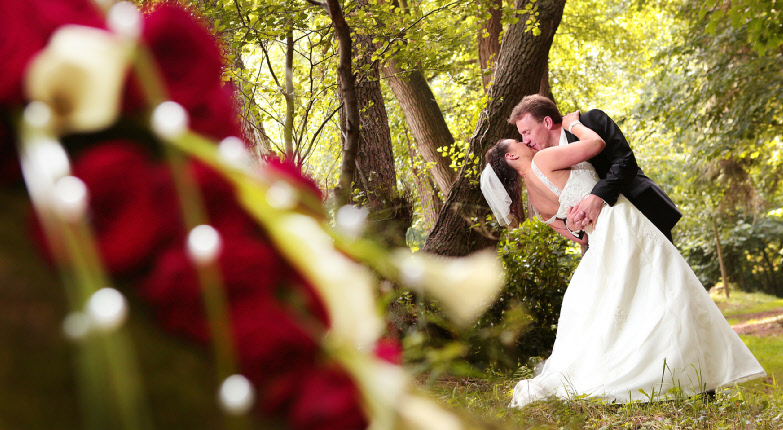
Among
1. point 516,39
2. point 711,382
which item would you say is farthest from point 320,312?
point 516,39

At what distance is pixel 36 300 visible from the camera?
227 millimetres

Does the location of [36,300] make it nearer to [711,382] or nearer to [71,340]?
[71,340]

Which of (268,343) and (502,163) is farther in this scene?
(502,163)

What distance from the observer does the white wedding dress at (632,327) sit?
13.4 feet

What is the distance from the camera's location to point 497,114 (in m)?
6.45

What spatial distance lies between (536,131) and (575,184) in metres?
0.55

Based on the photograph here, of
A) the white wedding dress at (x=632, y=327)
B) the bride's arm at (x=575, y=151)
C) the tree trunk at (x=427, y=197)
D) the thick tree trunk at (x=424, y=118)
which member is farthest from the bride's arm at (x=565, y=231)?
the thick tree trunk at (x=424, y=118)

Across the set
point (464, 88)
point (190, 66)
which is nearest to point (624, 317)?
point (190, 66)

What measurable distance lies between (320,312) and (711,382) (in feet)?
15.1

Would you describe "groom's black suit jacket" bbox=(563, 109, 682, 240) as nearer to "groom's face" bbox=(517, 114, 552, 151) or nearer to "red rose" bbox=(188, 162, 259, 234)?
"groom's face" bbox=(517, 114, 552, 151)

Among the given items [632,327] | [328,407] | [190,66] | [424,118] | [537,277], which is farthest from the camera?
[424,118]

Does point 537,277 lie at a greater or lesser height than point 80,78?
lesser

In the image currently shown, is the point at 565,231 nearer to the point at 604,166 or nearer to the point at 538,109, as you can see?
the point at 604,166

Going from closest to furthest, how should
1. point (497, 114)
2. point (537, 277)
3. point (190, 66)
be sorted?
point (190, 66), point (537, 277), point (497, 114)
